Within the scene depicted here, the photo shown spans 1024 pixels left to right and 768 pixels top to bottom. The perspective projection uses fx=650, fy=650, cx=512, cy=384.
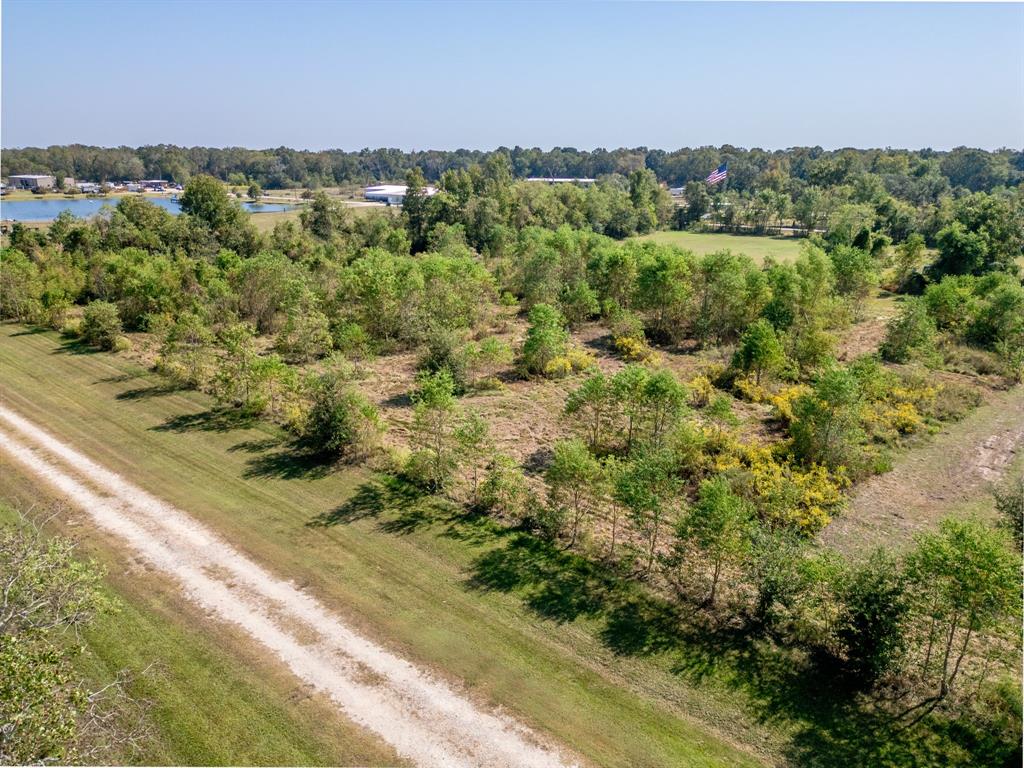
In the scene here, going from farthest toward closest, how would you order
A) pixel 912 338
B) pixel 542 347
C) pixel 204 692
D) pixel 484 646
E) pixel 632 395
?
1. pixel 912 338
2. pixel 542 347
3. pixel 632 395
4. pixel 484 646
5. pixel 204 692

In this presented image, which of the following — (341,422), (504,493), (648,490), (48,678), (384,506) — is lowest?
(384,506)

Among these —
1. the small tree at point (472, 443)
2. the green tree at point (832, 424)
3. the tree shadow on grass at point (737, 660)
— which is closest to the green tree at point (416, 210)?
the small tree at point (472, 443)

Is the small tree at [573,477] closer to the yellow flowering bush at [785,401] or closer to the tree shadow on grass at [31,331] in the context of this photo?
the yellow flowering bush at [785,401]

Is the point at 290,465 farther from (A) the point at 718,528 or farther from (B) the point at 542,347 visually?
(A) the point at 718,528

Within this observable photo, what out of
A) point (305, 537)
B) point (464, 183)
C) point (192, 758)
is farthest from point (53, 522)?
point (464, 183)

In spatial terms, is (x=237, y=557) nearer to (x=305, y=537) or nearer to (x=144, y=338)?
(x=305, y=537)

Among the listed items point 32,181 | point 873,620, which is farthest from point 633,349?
point 32,181
